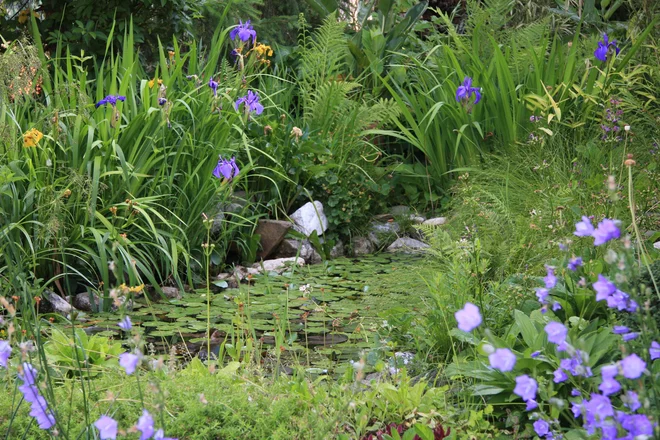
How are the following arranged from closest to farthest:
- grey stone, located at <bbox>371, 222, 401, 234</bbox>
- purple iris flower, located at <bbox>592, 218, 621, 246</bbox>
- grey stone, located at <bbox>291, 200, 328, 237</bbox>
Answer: purple iris flower, located at <bbox>592, 218, 621, 246</bbox>, grey stone, located at <bbox>291, 200, 328, 237</bbox>, grey stone, located at <bbox>371, 222, 401, 234</bbox>

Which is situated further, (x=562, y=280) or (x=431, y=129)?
(x=431, y=129)

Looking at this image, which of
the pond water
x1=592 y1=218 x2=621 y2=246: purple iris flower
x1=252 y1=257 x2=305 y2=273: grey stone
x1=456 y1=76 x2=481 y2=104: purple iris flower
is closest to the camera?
x1=592 y1=218 x2=621 y2=246: purple iris flower

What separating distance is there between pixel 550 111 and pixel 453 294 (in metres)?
2.67

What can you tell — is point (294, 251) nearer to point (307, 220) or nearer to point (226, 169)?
point (307, 220)

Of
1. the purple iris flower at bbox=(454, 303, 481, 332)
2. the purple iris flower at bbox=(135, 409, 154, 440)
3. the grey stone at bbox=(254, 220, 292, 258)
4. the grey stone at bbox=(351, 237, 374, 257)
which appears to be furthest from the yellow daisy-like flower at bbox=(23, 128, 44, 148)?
the purple iris flower at bbox=(454, 303, 481, 332)

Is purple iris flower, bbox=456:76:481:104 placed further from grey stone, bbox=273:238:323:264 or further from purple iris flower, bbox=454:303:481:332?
purple iris flower, bbox=454:303:481:332

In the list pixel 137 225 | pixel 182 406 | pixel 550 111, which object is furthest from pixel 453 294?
pixel 550 111

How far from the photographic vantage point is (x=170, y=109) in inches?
157

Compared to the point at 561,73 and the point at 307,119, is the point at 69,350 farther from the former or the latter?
the point at 561,73

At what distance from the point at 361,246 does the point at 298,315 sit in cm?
161

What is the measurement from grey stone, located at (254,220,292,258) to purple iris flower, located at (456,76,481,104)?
4.88 ft

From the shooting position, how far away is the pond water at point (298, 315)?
9.95 feet

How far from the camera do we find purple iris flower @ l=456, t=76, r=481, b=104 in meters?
5.03

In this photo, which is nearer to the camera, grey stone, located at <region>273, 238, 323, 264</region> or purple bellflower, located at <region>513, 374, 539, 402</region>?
purple bellflower, located at <region>513, 374, 539, 402</region>
